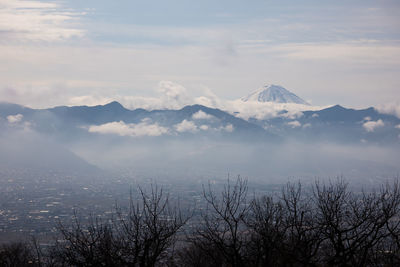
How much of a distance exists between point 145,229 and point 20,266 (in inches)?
431

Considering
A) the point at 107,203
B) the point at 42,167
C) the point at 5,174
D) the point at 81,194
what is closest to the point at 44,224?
the point at 107,203

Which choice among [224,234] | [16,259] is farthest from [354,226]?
[16,259]

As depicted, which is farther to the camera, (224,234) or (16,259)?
(16,259)

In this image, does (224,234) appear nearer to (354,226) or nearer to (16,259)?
(354,226)

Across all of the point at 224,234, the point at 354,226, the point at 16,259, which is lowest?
the point at 16,259

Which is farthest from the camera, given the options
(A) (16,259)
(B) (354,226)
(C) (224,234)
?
(A) (16,259)

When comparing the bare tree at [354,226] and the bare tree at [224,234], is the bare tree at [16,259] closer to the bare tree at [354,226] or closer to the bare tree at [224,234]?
the bare tree at [224,234]

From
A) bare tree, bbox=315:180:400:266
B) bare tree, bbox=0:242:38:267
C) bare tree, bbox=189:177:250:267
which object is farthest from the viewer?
bare tree, bbox=0:242:38:267

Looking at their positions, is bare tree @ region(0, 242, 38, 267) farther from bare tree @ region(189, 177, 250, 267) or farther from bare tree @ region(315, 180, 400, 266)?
bare tree @ region(315, 180, 400, 266)

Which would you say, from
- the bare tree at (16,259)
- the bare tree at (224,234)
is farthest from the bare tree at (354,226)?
the bare tree at (16,259)

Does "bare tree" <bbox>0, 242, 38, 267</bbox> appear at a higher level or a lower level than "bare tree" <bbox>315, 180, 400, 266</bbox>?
lower

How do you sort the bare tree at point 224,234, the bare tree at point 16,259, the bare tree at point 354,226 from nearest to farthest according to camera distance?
the bare tree at point 354,226 < the bare tree at point 224,234 < the bare tree at point 16,259

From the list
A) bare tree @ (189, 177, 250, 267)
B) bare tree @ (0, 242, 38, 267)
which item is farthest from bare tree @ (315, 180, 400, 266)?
bare tree @ (0, 242, 38, 267)

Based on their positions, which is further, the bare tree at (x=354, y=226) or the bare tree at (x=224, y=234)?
the bare tree at (x=224, y=234)
